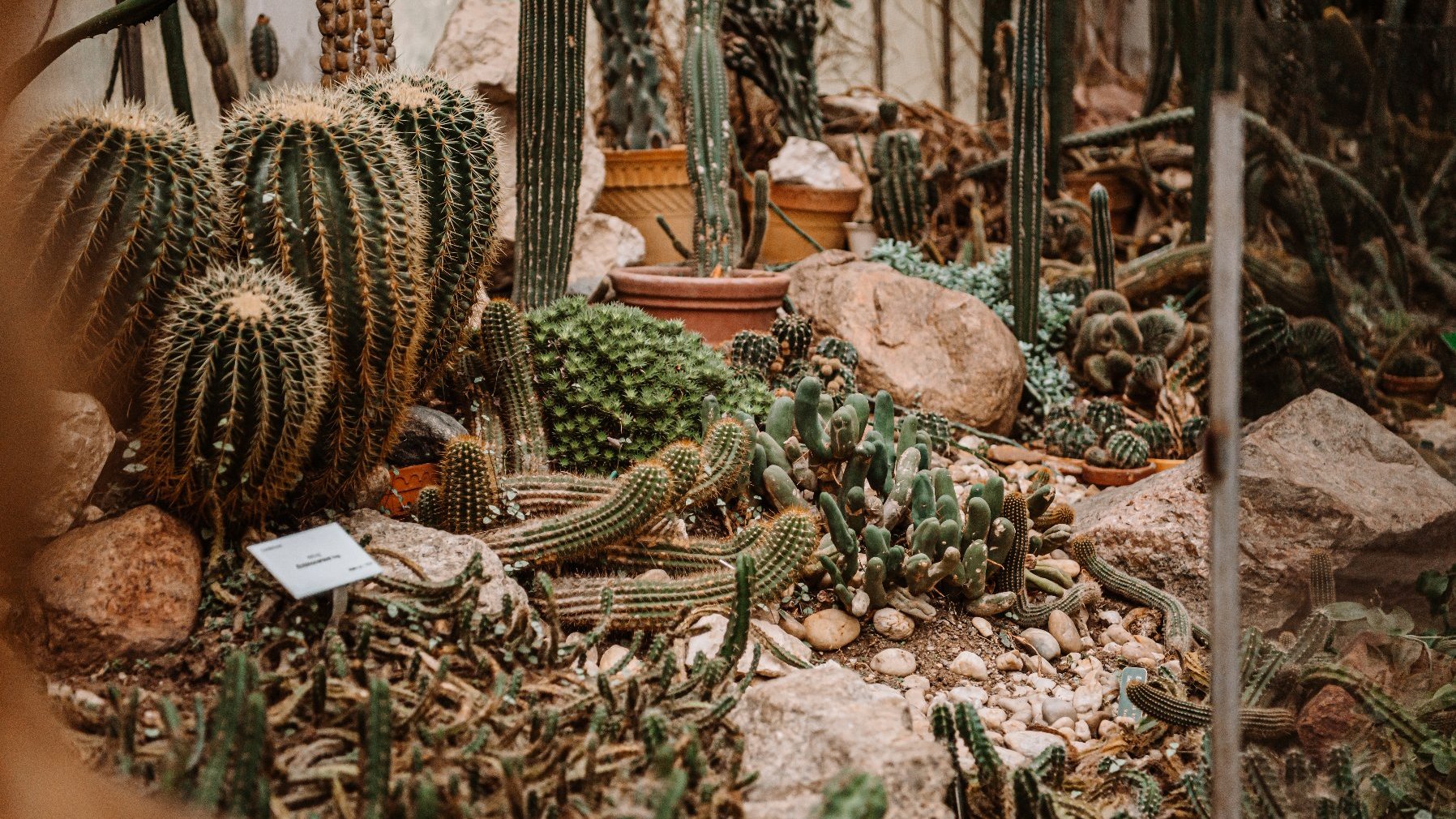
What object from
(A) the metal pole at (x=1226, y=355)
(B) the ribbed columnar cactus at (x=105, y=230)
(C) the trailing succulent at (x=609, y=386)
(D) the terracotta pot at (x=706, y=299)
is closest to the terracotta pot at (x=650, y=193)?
(D) the terracotta pot at (x=706, y=299)

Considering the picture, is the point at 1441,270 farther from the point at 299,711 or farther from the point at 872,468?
the point at 299,711

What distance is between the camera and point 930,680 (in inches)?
106

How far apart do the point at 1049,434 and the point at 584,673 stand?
107 inches

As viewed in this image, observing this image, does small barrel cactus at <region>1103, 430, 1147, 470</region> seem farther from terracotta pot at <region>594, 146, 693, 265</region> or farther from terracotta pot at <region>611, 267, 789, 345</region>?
terracotta pot at <region>594, 146, 693, 265</region>

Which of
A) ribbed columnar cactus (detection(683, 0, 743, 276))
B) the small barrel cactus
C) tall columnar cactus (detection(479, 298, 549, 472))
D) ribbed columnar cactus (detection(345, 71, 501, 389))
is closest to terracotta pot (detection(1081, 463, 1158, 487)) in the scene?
the small barrel cactus

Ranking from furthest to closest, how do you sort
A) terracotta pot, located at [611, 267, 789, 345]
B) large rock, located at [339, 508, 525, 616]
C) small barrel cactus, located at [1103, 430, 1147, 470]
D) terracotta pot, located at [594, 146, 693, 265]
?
1. terracotta pot, located at [594, 146, 693, 265]
2. terracotta pot, located at [611, 267, 789, 345]
3. small barrel cactus, located at [1103, 430, 1147, 470]
4. large rock, located at [339, 508, 525, 616]

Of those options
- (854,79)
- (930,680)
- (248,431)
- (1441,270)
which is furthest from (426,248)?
(854,79)

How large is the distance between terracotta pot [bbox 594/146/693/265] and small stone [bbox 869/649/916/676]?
295 centimetres

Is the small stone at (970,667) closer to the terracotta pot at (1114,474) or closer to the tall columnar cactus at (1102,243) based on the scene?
the terracotta pot at (1114,474)

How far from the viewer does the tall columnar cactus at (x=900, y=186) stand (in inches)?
223

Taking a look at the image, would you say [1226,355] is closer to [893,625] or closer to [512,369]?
[893,625]

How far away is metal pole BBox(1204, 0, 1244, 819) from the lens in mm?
1266

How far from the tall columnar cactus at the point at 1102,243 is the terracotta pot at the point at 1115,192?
1683mm

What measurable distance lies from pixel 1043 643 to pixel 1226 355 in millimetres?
1740
